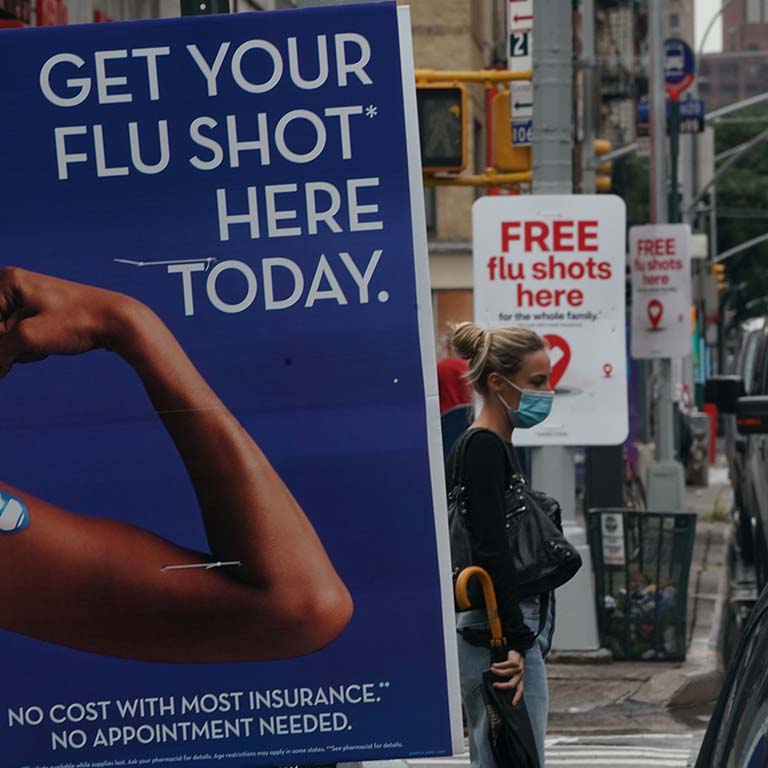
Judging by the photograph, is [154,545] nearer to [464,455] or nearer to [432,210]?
[464,455]

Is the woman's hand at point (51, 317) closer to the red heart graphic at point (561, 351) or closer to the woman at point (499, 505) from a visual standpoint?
the woman at point (499, 505)

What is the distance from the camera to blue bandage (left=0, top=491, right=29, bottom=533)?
4.02m

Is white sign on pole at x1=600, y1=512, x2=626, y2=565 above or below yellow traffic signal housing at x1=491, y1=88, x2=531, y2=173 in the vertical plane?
below

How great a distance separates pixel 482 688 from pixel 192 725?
140 centimetres

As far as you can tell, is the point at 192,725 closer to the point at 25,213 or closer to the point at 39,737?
the point at 39,737

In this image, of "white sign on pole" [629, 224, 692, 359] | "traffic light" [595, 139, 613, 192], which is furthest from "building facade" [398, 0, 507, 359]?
"white sign on pole" [629, 224, 692, 359]

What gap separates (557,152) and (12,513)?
8300 mm

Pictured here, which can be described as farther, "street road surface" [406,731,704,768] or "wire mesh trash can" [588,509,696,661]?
"wire mesh trash can" [588,509,696,661]

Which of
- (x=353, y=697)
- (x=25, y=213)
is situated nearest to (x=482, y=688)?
(x=353, y=697)

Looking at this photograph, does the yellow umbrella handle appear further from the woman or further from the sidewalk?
the sidewalk

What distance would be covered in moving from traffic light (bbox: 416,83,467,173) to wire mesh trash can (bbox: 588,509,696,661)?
14.1 ft

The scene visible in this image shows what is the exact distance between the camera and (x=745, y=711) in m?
3.38

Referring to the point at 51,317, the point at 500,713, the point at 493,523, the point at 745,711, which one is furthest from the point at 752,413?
the point at 745,711

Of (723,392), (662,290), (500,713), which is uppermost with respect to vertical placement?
(500,713)
